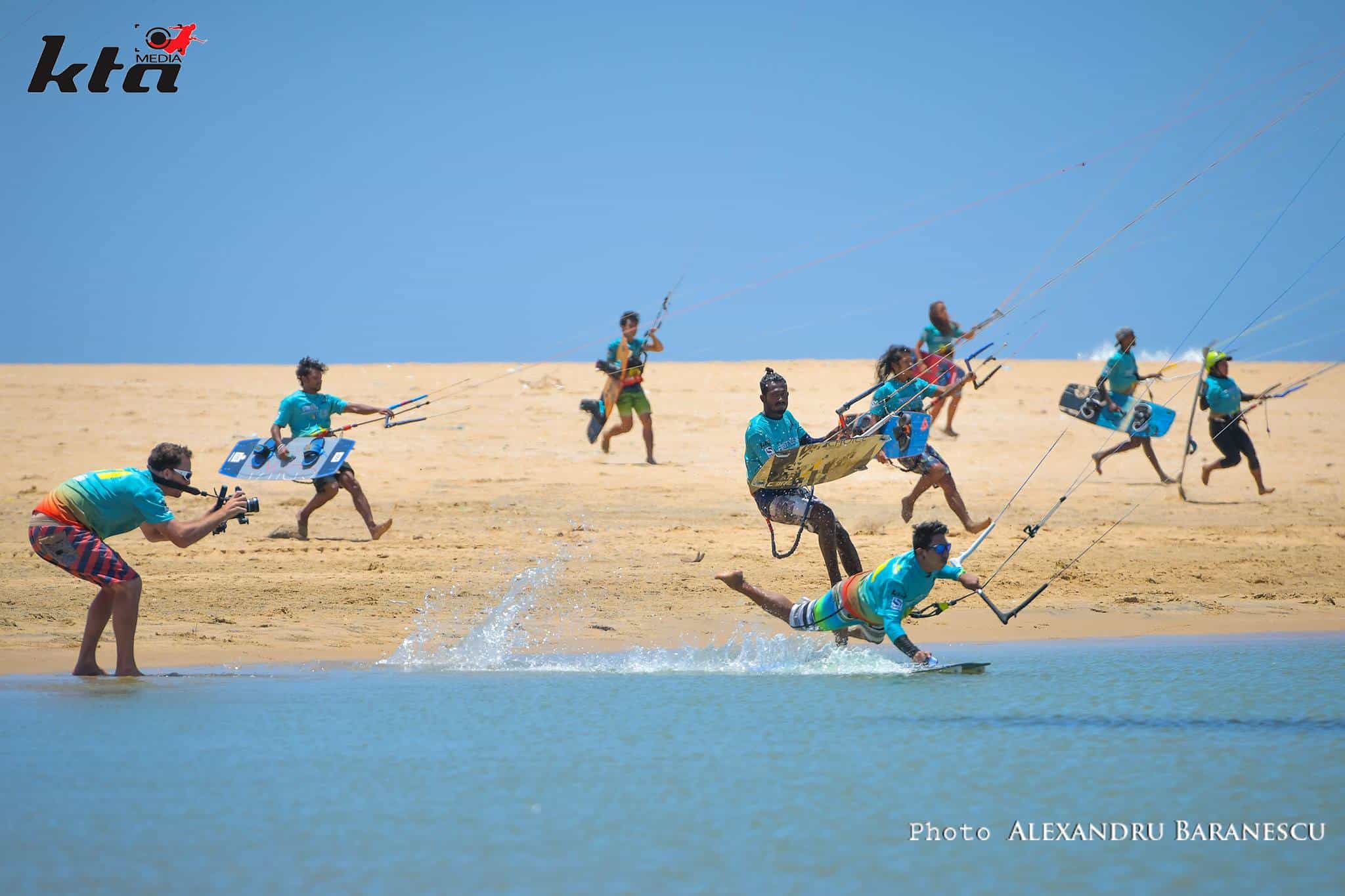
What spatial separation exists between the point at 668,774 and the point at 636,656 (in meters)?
3.03

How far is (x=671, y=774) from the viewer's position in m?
6.19

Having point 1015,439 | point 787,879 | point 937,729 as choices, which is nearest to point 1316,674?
point 937,729

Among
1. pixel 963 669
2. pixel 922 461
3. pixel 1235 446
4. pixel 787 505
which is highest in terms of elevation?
pixel 1235 446

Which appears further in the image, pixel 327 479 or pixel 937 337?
pixel 937 337

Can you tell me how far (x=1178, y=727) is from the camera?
23.1 ft

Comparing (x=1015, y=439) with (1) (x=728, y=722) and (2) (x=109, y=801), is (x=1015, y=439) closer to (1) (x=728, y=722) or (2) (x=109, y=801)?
(1) (x=728, y=722)

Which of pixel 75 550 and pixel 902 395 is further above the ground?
pixel 902 395

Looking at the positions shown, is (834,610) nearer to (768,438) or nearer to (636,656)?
(768,438)

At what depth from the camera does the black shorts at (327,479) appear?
41.3 ft

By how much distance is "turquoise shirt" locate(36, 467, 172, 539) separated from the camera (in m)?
7.82

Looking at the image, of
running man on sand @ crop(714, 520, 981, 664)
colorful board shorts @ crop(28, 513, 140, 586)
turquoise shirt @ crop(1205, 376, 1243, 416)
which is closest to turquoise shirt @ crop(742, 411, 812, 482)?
running man on sand @ crop(714, 520, 981, 664)

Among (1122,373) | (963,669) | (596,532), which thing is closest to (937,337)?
(1122,373)

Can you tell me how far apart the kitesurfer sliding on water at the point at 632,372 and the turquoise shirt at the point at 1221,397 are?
6205 millimetres

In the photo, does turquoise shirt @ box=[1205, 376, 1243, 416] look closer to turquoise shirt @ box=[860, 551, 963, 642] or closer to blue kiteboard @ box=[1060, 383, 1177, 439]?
blue kiteboard @ box=[1060, 383, 1177, 439]
